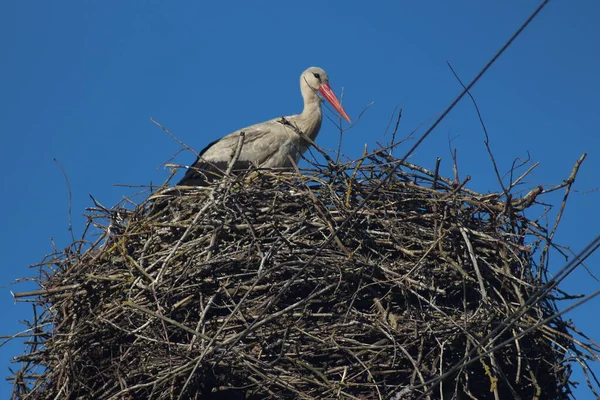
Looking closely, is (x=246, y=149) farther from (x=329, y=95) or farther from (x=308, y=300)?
(x=308, y=300)

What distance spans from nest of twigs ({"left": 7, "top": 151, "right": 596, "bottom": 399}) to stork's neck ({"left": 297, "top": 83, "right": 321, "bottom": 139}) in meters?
2.58

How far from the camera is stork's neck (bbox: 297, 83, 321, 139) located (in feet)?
28.9

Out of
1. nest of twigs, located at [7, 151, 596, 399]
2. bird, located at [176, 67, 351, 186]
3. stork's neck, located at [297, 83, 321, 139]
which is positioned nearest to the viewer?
nest of twigs, located at [7, 151, 596, 399]

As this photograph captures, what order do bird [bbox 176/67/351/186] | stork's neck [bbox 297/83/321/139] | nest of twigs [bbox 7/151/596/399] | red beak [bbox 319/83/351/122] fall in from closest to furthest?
nest of twigs [bbox 7/151/596/399]
bird [bbox 176/67/351/186]
stork's neck [bbox 297/83/321/139]
red beak [bbox 319/83/351/122]

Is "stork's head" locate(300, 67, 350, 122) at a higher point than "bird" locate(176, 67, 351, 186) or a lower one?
higher

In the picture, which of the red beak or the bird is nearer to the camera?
the bird

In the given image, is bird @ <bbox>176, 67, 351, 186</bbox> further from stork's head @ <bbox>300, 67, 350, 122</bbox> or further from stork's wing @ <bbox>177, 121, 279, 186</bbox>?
stork's head @ <bbox>300, 67, 350, 122</bbox>

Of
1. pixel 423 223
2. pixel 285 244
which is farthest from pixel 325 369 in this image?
pixel 423 223

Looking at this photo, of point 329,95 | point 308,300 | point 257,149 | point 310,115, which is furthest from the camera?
point 329,95

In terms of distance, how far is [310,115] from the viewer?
896 centimetres

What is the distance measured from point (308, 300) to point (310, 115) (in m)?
3.66

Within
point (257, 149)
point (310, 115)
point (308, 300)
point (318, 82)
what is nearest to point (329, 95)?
point (318, 82)

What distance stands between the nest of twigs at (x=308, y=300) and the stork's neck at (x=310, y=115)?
8.46 ft

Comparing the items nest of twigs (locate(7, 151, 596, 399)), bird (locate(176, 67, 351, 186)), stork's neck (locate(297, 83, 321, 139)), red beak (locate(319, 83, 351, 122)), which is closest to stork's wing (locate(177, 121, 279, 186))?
bird (locate(176, 67, 351, 186))
